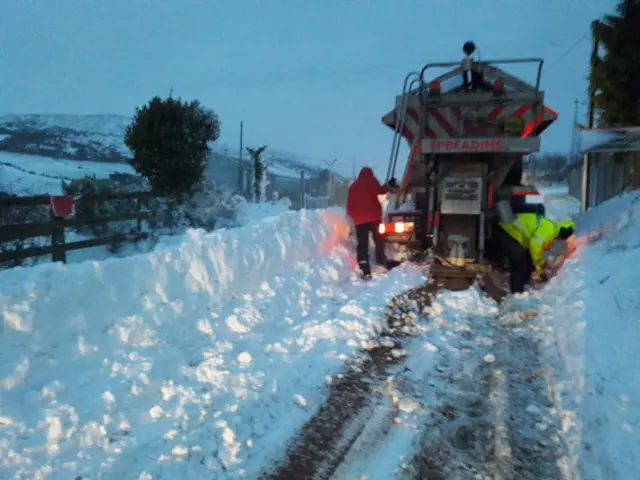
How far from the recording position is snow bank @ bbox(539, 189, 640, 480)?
11.0 ft

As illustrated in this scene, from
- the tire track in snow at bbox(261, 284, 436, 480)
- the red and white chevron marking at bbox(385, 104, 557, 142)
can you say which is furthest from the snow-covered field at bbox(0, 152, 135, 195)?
the tire track in snow at bbox(261, 284, 436, 480)

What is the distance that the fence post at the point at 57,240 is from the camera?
861cm

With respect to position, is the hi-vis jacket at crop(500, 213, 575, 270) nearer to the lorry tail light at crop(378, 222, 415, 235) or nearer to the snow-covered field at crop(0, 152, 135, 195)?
the lorry tail light at crop(378, 222, 415, 235)

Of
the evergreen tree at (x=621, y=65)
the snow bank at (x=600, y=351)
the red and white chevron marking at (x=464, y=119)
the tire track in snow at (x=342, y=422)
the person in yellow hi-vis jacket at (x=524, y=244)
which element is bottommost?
the tire track in snow at (x=342, y=422)

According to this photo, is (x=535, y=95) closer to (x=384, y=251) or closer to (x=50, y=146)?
(x=384, y=251)

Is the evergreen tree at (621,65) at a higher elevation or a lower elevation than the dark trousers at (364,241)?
higher

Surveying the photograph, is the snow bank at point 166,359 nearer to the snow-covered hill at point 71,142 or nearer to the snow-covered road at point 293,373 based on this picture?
the snow-covered road at point 293,373

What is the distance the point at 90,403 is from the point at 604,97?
1161cm

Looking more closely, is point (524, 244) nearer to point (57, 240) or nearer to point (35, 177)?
point (57, 240)

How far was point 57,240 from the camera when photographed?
8.79 meters

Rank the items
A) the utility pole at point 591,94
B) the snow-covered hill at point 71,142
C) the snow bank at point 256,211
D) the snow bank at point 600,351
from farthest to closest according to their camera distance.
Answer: the snow-covered hill at point 71,142
the snow bank at point 256,211
the utility pole at point 591,94
the snow bank at point 600,351

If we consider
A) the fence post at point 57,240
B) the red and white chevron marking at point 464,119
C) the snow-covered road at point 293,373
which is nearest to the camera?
the snow-covered road at point 293,373

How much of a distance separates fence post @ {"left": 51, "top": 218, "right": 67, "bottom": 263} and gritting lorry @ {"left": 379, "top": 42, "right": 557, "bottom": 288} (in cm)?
519

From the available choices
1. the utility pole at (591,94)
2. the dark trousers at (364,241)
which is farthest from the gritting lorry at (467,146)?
Answer: the utility pole at (591,94)
